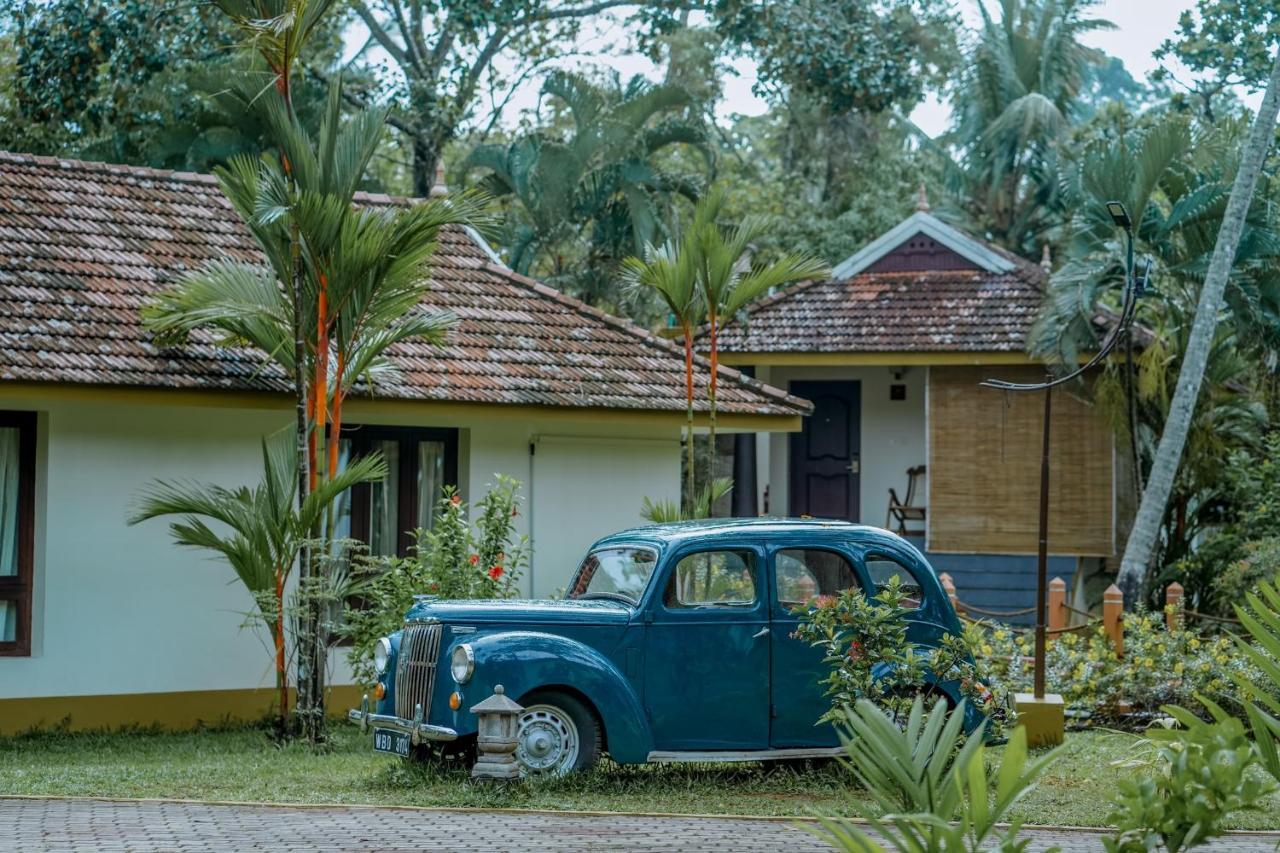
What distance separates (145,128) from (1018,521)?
13177 mm

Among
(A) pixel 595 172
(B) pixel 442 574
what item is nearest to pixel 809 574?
(B) pixel 442 574

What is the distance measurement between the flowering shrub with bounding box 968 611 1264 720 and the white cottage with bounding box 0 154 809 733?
332cm

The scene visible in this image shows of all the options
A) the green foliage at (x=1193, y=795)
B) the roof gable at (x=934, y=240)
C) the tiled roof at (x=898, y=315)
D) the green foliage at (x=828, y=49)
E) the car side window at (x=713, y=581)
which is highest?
the green foliage at (x=828, y=49)

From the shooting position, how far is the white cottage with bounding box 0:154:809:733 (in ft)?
42.4

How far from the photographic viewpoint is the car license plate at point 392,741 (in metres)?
9.63

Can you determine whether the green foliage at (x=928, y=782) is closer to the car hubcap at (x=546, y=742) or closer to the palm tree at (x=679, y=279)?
the car hubcap at (x=546, y=742)

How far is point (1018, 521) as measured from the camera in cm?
2150

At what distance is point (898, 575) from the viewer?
10438 millimetres

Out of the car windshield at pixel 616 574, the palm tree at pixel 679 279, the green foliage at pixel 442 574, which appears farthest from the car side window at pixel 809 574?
the palm tree at pixel 679 279

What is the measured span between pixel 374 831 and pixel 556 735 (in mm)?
1614

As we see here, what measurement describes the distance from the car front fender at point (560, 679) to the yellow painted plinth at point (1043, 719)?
4.02 m

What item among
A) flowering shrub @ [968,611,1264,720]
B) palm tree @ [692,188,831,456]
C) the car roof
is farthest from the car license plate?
palm tree @ [692,188,831,456]

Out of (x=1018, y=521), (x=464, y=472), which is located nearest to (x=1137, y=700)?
(x=464, y=472)

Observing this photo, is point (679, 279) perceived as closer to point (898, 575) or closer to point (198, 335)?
point (198, 335)
